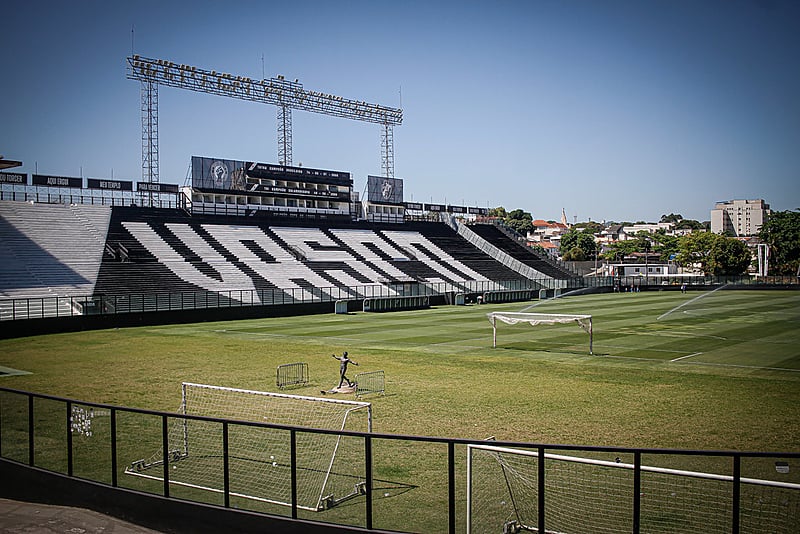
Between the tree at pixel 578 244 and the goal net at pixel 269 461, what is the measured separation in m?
159

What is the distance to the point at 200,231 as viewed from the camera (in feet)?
232

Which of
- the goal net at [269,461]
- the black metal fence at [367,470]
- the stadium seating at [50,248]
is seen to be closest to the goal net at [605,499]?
the black metal fence at [367,470]

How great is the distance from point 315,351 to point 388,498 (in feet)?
70.9

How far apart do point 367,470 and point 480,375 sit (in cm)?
1713

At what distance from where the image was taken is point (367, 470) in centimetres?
884

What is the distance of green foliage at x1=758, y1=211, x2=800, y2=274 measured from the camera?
125250 millimetres

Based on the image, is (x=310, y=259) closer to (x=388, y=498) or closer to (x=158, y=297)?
(x=158, y=297)

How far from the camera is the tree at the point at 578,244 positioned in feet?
568

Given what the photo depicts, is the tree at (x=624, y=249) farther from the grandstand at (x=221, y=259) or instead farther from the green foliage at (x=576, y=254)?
the grandstand at (x=221, y=259)

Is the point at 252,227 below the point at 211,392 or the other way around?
the other way around

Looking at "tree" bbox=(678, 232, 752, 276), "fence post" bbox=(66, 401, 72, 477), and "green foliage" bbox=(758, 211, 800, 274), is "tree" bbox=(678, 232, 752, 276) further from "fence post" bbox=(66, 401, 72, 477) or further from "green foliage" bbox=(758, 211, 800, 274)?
"fence post" bbox=(66, 401, 72, 477)

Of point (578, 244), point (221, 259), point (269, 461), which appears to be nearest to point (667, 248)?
point (578, 244)

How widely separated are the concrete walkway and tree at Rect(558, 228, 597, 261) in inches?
6425

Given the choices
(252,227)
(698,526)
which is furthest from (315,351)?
(252,227)
